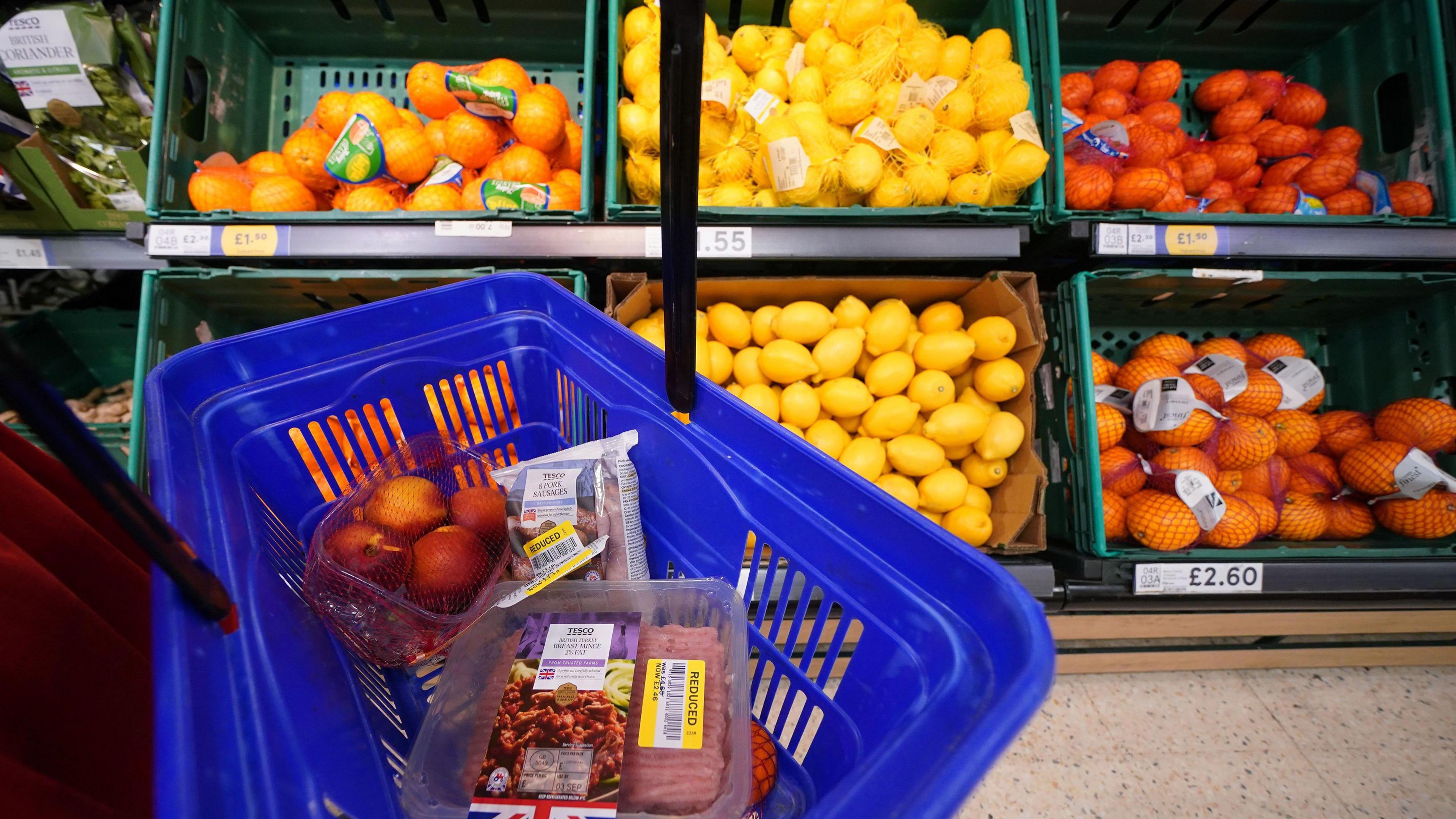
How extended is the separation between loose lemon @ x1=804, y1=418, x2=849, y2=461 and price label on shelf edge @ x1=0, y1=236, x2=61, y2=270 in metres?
1.87

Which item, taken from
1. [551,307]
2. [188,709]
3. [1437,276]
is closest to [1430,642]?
[1437,276]

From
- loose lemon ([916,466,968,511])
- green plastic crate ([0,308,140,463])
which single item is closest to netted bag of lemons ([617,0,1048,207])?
loose lemon ([916,466,968,511])

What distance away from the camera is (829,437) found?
1309 millimetres

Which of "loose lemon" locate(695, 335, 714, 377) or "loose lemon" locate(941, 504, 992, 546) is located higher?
"loose lemon" locate(695, 335, 714, 377)

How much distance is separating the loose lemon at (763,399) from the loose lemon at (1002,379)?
20.0 inches

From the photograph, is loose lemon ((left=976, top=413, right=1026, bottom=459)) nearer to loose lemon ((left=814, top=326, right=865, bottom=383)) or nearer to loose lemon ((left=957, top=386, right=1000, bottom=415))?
loose lemon ((left=957, top=386, right=1000, bottom=415))

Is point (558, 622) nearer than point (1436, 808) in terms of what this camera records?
Yes

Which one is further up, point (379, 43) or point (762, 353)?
point (379, 43)

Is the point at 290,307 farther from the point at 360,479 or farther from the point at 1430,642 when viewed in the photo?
the point at 1430,642

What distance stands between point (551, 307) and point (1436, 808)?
2305 millimetres

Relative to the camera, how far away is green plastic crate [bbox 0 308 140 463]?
1.71 metres

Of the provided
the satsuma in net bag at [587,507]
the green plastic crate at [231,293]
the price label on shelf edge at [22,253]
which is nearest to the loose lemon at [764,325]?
the green plastic crate at [231,293]

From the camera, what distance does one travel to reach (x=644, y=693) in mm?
618

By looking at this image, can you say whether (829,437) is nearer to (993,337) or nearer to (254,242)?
(993,337)
